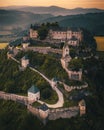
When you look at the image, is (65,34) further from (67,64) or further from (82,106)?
(82,106)

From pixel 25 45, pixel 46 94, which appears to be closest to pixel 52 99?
pixel 46 94

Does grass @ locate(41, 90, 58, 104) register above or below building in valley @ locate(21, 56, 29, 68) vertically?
below

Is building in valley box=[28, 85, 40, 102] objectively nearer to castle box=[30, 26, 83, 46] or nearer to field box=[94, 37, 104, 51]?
castle box=[30, 26, 83, 46]

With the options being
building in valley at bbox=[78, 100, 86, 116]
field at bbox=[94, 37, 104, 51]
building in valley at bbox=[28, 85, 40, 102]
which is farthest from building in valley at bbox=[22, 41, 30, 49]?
building in valley at bbox=[78, 100, 86, 116]

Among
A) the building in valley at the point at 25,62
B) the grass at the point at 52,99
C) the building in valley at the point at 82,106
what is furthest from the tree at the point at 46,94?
the building in valley at the point at 25,62

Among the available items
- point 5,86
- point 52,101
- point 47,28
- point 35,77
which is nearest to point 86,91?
point 52,101

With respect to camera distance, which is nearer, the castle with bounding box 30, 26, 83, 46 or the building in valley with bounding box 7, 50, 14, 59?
the building in valley with bounding box 7, 50, 14, 59

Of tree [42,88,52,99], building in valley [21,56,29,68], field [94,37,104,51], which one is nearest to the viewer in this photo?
tree [42,88,52,99]

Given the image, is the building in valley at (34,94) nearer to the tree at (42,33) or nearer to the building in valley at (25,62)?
the building in valley at (25,62)

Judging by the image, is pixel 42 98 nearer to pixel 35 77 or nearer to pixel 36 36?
pixel 35 77
